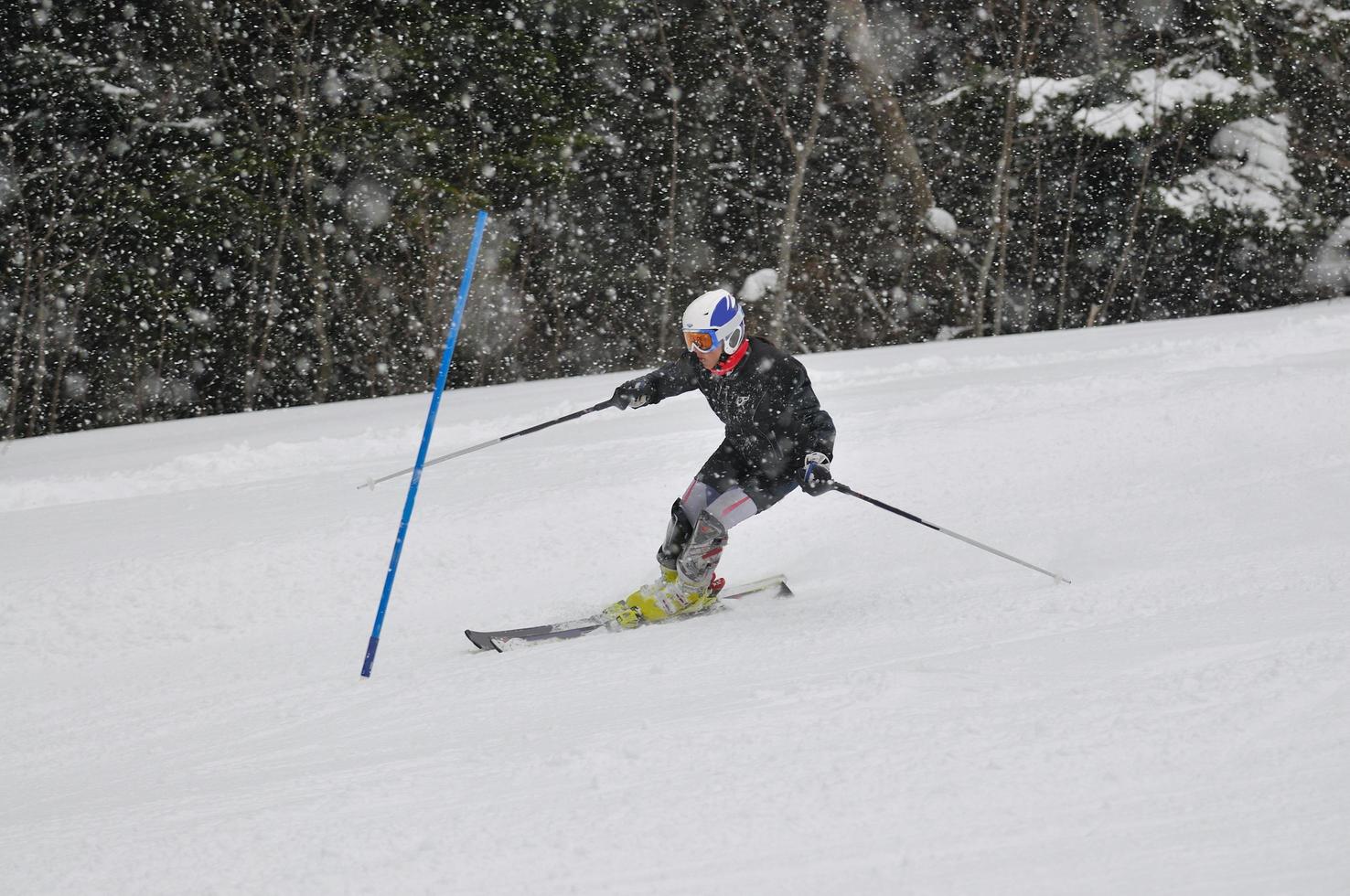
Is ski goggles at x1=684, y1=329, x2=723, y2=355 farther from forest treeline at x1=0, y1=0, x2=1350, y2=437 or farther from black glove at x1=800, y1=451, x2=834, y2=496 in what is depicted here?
forest treeline at x1=0, y1=0, x2=1350, y2=437

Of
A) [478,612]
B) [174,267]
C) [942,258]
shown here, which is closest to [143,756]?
[478,612]

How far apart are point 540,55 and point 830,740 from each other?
1489 cm

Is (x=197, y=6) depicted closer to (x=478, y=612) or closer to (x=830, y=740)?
(x=478, y=612)

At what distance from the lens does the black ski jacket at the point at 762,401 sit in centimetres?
518

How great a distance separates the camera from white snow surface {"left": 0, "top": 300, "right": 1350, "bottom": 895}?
2.70m

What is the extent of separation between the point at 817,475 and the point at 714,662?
0.99m

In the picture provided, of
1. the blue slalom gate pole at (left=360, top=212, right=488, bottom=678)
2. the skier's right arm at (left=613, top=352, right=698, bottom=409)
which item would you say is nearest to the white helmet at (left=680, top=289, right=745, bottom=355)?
the skier's right arm at (left=613, top=352, right=698, bottom=409)

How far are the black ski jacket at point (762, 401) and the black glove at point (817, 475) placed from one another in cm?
23

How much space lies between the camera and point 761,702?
3.61m

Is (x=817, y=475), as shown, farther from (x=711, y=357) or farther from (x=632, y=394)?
(x=632, y=394)

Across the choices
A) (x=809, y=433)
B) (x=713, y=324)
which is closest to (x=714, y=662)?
(x=809, y=433)

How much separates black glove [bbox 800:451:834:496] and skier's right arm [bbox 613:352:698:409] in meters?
0.84

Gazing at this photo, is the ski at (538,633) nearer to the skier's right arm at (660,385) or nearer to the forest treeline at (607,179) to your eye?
the skier's right arm at (660,385)

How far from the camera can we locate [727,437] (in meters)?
5.43
